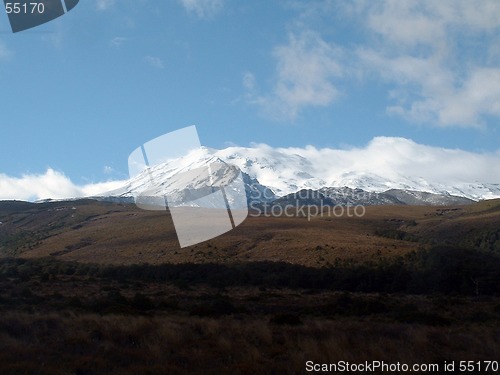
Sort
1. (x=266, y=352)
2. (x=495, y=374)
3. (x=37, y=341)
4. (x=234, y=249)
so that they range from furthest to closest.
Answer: (x=234, y=249)
(x=37, y=341)
(x=266, y=352)
(x=495, y=374)

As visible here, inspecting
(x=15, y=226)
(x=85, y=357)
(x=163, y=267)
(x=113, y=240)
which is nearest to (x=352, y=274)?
(x=163, y=267)

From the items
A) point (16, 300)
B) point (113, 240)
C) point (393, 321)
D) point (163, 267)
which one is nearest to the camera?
point (393, 321)

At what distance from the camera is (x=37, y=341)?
38.2 feet

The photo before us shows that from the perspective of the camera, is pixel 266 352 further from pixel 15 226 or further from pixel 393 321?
pixel 15 226

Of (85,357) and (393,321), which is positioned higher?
(85,357)

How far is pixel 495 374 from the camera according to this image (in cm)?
922

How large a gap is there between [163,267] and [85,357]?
32.9 m

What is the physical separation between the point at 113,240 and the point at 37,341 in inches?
2503

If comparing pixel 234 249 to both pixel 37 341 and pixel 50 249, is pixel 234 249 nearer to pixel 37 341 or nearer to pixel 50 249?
pixel 50 249

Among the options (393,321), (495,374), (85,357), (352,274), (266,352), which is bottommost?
(352,274)

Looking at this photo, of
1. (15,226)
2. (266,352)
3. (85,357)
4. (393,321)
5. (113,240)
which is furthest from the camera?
(15,226)

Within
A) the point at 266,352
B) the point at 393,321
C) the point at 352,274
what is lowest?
the point at 352,274

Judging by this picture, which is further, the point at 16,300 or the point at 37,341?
the point at 16,300

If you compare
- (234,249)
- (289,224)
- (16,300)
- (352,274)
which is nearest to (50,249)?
(234,249)
